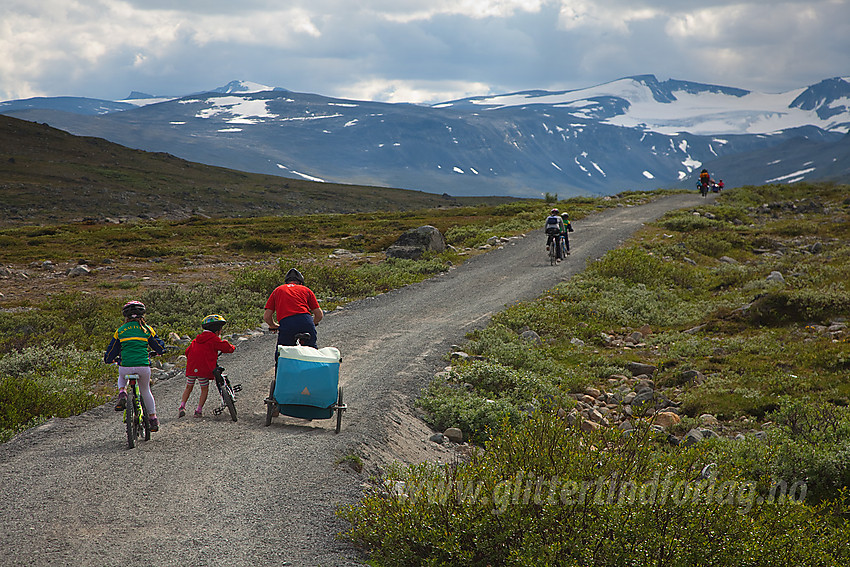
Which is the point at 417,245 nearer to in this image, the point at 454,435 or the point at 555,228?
the point at 555,228

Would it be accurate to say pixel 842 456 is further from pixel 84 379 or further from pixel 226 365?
pixel 84 379

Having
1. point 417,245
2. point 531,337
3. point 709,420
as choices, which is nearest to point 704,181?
point 417,245

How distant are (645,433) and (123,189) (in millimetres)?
105477

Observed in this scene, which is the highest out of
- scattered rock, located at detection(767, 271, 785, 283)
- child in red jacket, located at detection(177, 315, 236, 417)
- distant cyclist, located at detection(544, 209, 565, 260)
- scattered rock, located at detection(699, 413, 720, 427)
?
distant cyclist, located at detection(544, 209, 565, 260)

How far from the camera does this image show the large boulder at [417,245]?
95.0ft

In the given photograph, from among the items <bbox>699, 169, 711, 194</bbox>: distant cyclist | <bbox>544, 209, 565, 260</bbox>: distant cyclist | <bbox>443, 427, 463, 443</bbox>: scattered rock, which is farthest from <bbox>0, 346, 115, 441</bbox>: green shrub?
<bbox>699, 169, 711, 194</bbox>: distant cyclist

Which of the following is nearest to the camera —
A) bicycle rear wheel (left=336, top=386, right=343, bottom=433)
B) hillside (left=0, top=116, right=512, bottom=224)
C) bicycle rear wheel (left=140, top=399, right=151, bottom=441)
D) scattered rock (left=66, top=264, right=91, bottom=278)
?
bicycle rear wheel (left=140, top=399, right=151, bottom=441)

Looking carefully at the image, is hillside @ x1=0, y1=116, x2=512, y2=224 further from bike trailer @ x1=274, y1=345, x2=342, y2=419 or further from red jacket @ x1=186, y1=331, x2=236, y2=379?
bike trailer @ x1=274, y1=345, x2=342, y2=419

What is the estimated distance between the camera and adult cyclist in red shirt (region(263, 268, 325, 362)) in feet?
31.2

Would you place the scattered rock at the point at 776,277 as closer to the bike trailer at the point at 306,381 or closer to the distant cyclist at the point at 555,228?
the distant cyclist at the point at 555,228

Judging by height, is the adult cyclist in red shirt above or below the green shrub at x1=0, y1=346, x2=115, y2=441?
above

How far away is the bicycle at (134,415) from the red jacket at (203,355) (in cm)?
110

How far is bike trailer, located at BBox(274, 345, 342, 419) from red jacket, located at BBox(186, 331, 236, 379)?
143 cm

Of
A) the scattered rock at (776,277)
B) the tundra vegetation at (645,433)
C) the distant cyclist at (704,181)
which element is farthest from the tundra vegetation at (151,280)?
the scattered rock at (776,277)
